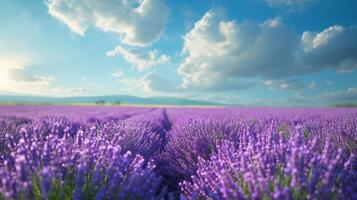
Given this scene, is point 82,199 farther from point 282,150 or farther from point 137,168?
point 282,150

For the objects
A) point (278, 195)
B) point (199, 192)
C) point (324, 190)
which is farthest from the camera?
point (199, 192)

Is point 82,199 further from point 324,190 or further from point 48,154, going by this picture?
point 324,190

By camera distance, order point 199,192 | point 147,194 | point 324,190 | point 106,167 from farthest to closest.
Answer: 1. point 199,192
2. point 106,167
3. point 147,194
4. point 324,190

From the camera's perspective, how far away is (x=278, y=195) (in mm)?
1207

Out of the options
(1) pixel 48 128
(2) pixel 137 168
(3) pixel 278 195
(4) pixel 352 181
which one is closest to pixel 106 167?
(2) pixel 137 168

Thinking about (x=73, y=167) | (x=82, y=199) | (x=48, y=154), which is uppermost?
Answer: (x=48, y=154)

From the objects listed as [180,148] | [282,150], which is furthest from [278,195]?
[180,148]

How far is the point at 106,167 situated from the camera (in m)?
1.74

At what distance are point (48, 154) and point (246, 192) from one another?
116 centimetres

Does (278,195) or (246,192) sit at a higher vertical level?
(278,195)

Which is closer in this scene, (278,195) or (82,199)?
(278,195)

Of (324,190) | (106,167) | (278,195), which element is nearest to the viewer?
(278,195)

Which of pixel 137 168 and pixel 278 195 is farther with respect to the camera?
pixel 137 168

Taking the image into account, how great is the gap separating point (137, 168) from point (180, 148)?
194 centimetres
